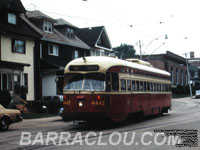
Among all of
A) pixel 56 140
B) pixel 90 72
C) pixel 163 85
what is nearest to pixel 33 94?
pixel 163 85

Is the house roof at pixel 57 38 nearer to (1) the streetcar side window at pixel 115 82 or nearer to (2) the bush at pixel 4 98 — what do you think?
(2) the bush at pixel 4 98

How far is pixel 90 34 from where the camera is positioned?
156 ft

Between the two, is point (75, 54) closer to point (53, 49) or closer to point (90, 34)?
point (53, 49)

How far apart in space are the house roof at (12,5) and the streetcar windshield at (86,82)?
16255 millimetres

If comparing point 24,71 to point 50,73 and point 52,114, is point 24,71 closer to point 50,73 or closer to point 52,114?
point 50,73

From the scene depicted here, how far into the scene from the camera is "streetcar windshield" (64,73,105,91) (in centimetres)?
1573

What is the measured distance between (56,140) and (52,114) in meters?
15.1

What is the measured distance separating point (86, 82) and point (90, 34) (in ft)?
106

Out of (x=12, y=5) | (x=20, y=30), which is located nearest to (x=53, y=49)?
(x=20, y=30)

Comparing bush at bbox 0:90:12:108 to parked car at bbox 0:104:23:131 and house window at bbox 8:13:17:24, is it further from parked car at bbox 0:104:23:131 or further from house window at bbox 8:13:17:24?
parked car at bbox 0:104:23:131

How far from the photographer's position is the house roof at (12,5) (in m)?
30.2

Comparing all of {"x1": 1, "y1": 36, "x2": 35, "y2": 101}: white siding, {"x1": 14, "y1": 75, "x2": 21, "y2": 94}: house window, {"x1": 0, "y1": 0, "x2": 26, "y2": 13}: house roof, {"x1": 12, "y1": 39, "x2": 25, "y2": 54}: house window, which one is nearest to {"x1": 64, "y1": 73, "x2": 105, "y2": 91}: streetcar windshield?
{"x1": 14, "y1": 75, "x2": 21, "y2": 94}: house window

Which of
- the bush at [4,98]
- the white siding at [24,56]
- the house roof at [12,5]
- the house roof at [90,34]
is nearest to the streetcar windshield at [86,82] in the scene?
the bush at [4,98]

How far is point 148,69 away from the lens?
21.3 meters
